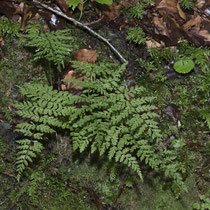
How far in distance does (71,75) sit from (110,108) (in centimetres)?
103

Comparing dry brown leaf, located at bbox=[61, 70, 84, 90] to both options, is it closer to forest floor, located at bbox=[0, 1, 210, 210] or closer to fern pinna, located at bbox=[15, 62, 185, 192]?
forest floor, located at bbox=[0, 1, 210, 210]

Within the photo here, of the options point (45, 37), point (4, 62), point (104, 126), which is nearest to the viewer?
point (104, 126)

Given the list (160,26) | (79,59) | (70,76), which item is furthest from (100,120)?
(160,26)

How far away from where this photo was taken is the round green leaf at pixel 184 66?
11.9 ft

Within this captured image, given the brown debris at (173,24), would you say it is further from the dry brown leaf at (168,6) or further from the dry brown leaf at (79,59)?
the dry brown leaf at (79,59)

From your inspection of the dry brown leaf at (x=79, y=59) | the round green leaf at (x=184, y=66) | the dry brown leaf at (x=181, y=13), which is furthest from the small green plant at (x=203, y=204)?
the dry brown leaf at (x=181, y=13)

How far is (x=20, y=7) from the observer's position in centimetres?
354

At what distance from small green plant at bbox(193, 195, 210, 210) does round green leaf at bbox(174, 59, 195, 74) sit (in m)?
1.76

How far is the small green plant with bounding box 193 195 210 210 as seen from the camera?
321cm

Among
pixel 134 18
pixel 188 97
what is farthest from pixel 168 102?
pixel 134 18

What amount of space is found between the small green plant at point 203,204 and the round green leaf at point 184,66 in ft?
5.77

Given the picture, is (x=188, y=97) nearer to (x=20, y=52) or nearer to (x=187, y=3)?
(x=187, y=3)

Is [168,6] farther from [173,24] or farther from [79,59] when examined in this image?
[79,59]

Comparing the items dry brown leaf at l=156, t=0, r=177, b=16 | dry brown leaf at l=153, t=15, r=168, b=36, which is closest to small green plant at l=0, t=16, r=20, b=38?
dry brown leaf at l=153, t=15, r=168, b=36
